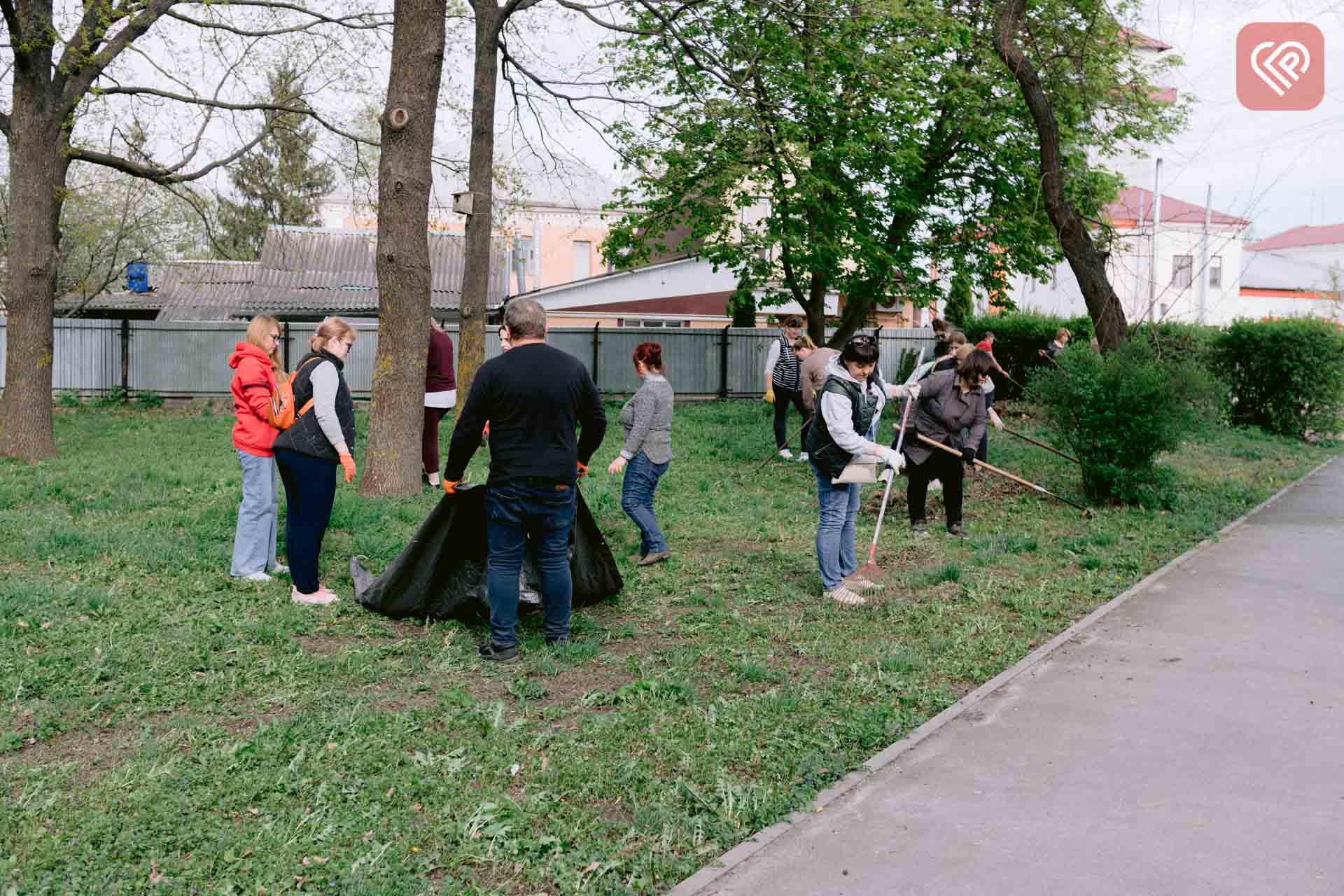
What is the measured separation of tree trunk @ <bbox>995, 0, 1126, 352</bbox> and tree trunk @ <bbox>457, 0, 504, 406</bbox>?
20.2 feet

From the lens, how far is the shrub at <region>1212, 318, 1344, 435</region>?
60.9ft

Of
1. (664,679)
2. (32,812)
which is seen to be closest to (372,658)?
(664,679)

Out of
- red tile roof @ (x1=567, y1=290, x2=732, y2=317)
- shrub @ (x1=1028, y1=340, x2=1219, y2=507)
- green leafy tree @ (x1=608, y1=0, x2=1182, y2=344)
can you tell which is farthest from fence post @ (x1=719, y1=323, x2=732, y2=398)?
shrub @ (x1=1028, y1=340, x2=1219, y2=507)

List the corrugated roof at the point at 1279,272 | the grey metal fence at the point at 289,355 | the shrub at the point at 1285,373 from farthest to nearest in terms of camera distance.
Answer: the corrugated roof at the point at 1279,272 < the grey metal fence at the point at 289,355 < the shrub at the point at 1285,373

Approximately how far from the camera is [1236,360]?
19766mm

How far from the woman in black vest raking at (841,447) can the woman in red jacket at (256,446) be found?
3.35 metres

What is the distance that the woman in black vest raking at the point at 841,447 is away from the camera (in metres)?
6.91

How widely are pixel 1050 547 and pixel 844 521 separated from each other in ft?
8.31

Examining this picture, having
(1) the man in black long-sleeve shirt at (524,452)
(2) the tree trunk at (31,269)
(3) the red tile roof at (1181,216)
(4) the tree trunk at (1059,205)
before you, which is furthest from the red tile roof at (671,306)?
(1) the man in black long-sleeve shirt at (524,452)

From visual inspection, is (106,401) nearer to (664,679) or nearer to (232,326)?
(232,326)

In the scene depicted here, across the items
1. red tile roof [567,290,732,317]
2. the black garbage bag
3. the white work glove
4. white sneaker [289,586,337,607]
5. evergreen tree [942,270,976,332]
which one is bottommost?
white sneaker [289,586,337,607]

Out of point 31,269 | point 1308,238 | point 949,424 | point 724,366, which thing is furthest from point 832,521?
point 1308,238

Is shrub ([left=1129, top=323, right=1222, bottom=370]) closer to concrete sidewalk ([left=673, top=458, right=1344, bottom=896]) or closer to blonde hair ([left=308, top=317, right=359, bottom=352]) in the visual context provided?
concrete sidewalk ([left=673, top=458, right=1344, bottom=896])

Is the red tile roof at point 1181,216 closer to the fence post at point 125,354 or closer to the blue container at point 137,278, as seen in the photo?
the fence post at point 125,354
